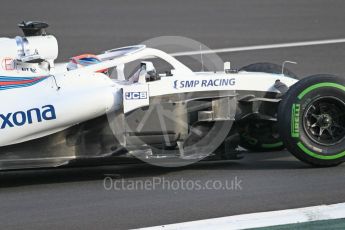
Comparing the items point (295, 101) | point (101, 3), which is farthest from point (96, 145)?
point (101, 3)

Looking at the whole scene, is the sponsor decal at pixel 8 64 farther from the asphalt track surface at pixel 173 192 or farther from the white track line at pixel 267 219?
the white track line at pixel 267 219

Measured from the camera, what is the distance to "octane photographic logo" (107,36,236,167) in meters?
7.33

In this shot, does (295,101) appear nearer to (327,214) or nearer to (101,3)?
(327,214)

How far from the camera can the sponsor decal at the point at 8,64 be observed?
293 inches

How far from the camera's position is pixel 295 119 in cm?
730

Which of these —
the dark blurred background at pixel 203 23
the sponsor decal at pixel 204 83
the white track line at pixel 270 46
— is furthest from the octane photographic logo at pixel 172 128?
the white track line at pixel 270 46

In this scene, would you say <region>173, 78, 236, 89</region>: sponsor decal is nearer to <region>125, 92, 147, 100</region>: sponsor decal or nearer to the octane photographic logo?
the octane photographic logo

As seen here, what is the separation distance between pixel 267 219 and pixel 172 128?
67.3 inches

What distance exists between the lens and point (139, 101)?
726cm

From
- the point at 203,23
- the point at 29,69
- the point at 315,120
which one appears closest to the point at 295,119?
the point at 315,120

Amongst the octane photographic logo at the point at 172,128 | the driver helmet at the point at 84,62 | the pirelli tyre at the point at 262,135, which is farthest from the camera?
the pirelli tyre at the point at 262,135

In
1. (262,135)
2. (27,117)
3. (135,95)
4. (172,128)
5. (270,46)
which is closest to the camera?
(27,117)

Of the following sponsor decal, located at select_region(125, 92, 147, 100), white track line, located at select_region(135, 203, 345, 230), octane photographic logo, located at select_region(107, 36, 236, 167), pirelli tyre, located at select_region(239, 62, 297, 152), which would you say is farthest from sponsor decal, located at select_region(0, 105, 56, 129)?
pirelli tyre, located at select_region(239, 62, 297, 152)

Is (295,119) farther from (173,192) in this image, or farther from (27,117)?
(27,117)
